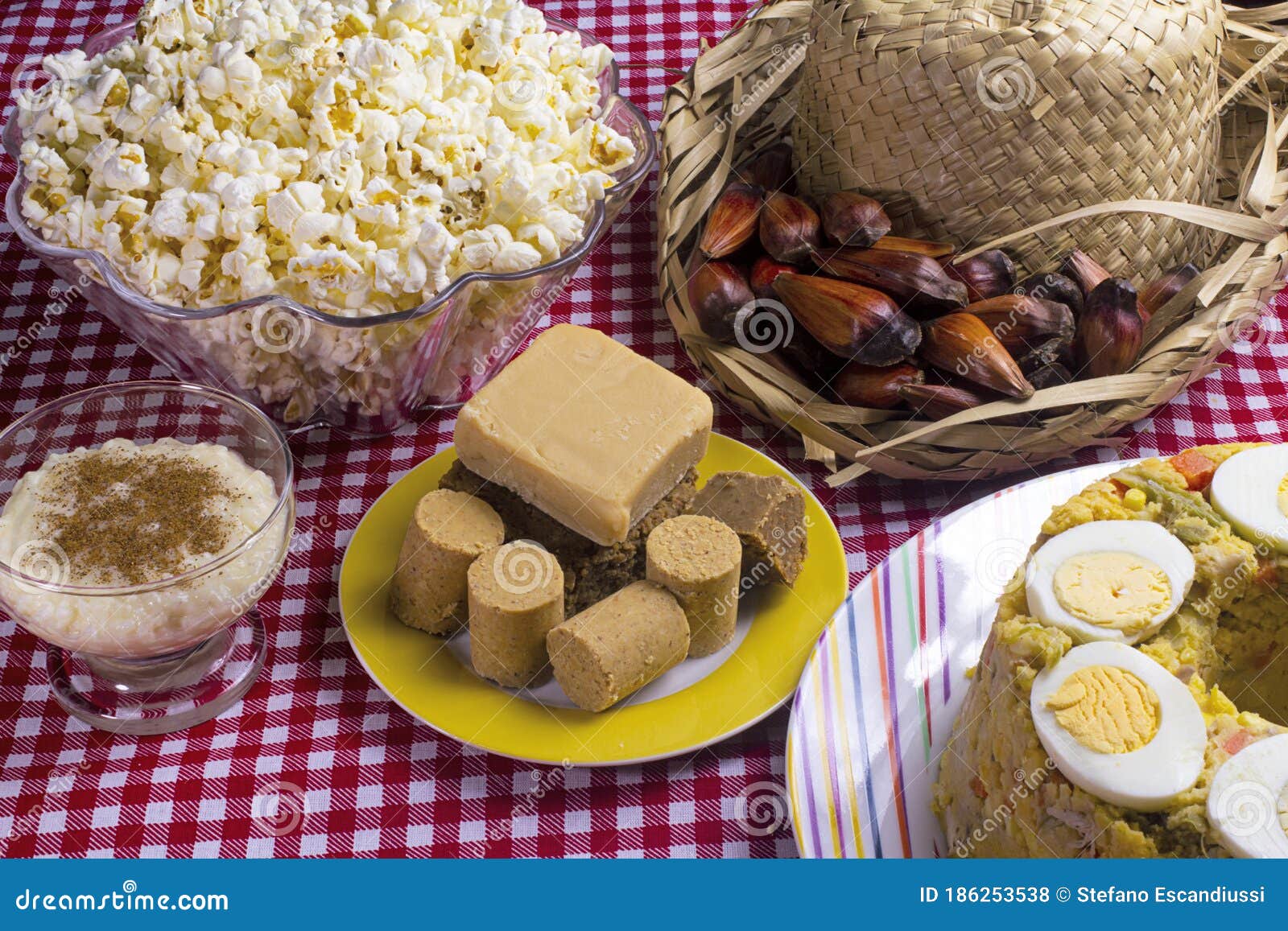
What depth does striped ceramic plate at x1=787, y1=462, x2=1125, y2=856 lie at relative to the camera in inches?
52.1

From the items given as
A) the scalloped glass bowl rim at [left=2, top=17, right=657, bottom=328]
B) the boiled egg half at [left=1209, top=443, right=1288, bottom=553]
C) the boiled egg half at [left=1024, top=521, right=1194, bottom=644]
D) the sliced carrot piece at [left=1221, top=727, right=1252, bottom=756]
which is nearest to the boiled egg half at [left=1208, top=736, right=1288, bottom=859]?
the sliced carrot piece at [left=1221, top=727, right=1252, bottom=756]

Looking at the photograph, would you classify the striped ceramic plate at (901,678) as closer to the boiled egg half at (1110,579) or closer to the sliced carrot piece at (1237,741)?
the boiled egg half at (1110,579)

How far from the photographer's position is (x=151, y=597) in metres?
1.32

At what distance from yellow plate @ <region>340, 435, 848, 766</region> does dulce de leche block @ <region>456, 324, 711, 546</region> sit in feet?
0.62

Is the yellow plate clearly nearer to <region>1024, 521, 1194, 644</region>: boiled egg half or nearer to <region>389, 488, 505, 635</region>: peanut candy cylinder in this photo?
<region>389, 488, 505, 635</region>: peanut candy cylinder

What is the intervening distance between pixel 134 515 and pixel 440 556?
0.34 meters

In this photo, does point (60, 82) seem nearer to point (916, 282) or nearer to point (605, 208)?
point (605, 208)

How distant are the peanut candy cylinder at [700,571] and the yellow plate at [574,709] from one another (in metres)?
0.04

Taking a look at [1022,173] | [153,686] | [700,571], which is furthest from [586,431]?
[1022,173]

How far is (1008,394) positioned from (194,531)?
1.01 meters

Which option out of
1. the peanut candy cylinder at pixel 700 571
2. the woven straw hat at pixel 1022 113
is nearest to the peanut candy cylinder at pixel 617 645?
the peanut candy cylinder at pixel 700 571

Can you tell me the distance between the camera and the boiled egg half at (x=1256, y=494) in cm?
128

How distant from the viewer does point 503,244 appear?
1.55 m

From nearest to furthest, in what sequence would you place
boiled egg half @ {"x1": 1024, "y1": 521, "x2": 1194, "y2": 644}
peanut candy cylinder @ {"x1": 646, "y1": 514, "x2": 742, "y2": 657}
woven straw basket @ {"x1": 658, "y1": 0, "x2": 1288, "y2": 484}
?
boiled egg half @ {"x1": 1024, "y1": 521, "x2": 1194, "y2": 644}, peanut candy cylinder @ {"x1": 646, "y1": 514, "x2": 742, "y2": 657}, woven straw basket @ {"x1": 658, "y1": 0, "x2": 1288, "y2": 484}
